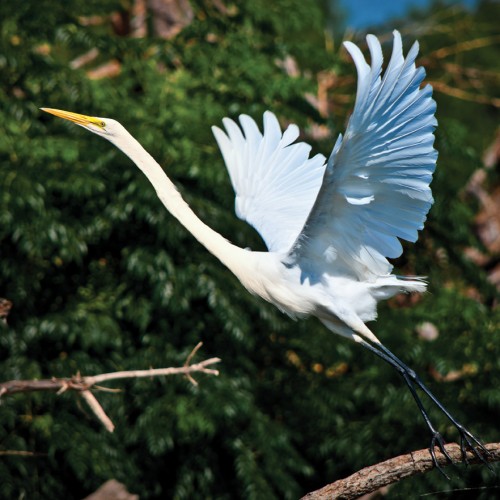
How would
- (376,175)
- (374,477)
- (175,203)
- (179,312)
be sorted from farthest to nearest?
1. (179,312)
2. (175,203)
3. (376,175)
4. (374,477)

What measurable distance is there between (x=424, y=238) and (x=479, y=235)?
1.28m

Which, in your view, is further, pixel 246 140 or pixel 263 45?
pixel 263 45

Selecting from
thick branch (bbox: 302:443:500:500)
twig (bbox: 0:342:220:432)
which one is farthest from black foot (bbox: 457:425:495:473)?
twig (bbox: 0:342:220:432)

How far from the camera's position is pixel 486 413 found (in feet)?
16.3

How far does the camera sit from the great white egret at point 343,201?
2.87 meters

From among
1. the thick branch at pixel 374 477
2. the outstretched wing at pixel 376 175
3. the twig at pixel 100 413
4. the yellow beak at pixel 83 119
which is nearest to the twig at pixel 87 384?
the twig at pixel 100 413

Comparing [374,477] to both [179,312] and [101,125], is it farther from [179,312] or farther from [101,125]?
[179,312]

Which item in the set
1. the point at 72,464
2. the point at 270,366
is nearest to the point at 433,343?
the point at 270,366

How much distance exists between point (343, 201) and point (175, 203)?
2.29 ft

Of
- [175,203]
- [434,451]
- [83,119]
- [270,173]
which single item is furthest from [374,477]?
[83,119]

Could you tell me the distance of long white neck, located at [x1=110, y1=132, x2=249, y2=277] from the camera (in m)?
3.50

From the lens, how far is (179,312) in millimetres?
5164

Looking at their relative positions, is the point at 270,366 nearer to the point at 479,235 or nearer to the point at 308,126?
the point at 308,126

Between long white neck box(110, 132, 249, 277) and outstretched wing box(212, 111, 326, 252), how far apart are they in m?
0.45
